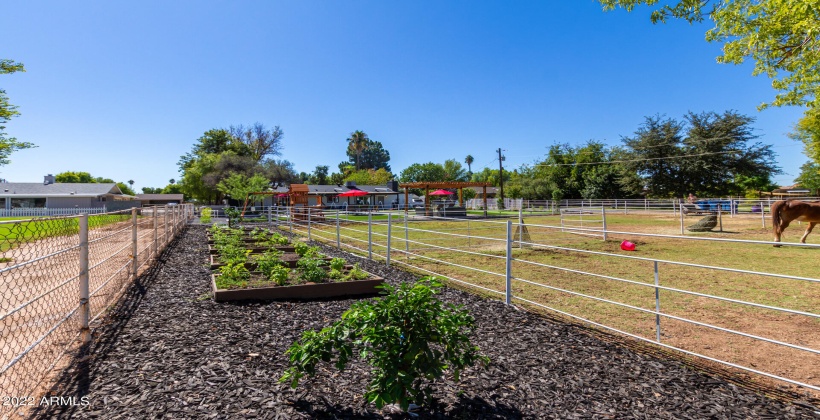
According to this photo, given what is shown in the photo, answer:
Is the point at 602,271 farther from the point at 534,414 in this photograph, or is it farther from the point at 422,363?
the point at 422,363

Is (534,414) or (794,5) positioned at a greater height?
(794,5)

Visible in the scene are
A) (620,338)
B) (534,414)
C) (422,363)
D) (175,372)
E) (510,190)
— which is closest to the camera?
(422,363)

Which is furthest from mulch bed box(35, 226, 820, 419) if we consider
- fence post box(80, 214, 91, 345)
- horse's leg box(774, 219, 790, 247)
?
horse's leg box(774, 219, 790, 247)

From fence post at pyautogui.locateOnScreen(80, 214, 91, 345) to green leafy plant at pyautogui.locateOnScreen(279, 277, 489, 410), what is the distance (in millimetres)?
2630

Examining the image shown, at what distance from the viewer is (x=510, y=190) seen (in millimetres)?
56500

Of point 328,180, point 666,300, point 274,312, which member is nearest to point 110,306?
point 274,312

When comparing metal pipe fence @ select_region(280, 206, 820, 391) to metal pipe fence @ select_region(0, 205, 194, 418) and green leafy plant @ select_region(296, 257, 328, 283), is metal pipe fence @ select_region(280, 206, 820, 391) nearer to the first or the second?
green leafy plant @ select_region(296, 257, 328, 283)

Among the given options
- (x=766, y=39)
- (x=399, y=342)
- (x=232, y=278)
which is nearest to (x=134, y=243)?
(x=232, y=278)

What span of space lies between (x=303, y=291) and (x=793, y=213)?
15.1 metres

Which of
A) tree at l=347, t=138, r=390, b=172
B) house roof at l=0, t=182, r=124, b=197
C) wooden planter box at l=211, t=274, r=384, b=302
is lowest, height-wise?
wooden planter box at l=211, t=274, r=384, b=302

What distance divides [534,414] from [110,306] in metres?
5.10

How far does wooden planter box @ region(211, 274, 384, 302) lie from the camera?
528 cm

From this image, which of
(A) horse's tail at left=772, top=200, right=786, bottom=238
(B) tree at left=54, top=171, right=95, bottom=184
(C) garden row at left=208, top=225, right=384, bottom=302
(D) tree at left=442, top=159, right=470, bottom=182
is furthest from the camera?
(D) tree at left=442, top=159, right=470, bottom=182

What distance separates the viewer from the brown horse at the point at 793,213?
39.3 feet
